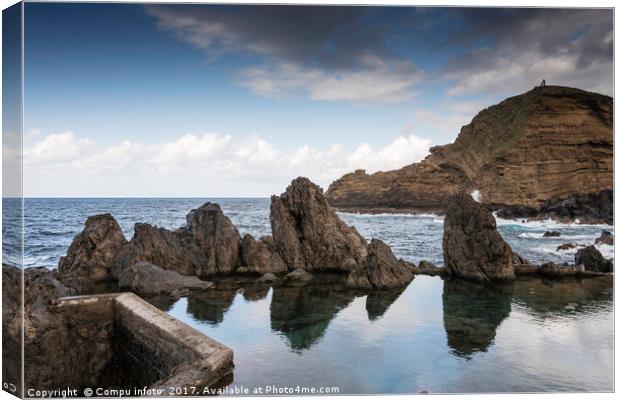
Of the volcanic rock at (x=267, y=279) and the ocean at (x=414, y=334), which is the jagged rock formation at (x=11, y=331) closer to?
the ocean at (x=414, y=334)

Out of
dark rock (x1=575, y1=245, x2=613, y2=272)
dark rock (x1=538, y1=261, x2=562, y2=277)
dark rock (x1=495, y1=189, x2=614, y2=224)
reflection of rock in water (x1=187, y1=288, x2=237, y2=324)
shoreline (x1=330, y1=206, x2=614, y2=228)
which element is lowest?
reflection of rock in water (x1=187, y1=288, x2=237, y2=324)

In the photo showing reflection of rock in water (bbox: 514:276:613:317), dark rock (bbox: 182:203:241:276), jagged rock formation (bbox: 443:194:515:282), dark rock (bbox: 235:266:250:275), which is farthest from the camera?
dark rock (bbox: 182:203:241:276)

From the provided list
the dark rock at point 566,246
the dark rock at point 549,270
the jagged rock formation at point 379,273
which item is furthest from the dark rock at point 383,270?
the dark rock at point 566,246

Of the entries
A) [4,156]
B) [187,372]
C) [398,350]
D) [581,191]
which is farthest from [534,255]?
[4,156]

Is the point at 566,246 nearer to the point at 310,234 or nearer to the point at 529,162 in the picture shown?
the point at 529,162

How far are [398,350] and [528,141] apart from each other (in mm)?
10806

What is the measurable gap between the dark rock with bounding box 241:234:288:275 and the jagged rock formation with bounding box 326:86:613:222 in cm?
792

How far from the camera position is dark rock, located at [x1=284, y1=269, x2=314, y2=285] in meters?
17.1

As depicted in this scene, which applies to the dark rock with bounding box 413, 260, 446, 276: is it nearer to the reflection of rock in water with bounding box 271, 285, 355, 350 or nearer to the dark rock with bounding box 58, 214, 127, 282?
the reflection of rock in water with bounding box 271, 285, 355, 350

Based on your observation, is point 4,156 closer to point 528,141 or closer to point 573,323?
point 573,323

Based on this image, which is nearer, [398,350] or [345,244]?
[398,350]

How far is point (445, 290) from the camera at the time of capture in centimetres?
1549

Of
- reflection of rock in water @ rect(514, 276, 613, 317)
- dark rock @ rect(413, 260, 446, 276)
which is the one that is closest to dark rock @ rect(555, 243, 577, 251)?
reflection of rock in water @ rect(514, 276, 613, 317)

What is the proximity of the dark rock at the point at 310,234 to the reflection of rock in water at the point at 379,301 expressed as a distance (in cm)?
361
